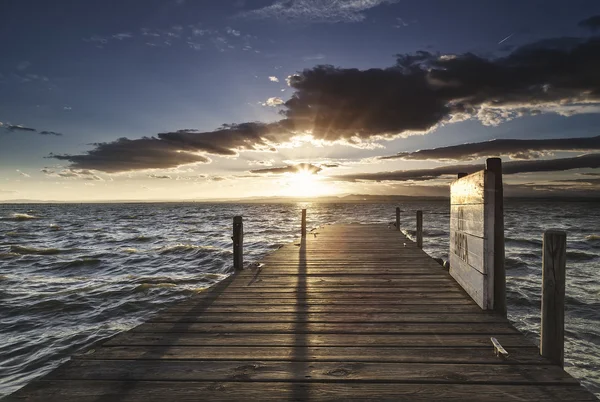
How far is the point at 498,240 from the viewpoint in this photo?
482cm

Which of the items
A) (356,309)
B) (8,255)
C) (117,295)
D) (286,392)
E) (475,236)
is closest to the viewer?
(286,392)

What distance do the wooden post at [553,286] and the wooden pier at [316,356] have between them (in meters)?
0.29

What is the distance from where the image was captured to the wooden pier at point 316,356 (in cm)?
289

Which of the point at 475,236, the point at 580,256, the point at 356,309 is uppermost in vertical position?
the point at 475,236

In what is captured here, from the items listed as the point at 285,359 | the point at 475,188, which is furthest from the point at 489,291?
the point at 285,359

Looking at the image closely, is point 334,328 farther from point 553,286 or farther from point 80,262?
point 80,262

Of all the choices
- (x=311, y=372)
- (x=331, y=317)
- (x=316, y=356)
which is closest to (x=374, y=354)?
(x=316, y=356)

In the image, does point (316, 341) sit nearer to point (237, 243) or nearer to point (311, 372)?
point (311, 372)

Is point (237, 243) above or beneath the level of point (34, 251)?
above

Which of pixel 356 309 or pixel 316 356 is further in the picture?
pixel 356 309

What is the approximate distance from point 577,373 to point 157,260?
18.0 m

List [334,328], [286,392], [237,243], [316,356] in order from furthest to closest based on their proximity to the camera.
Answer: [237,243], [334,328], [316,356], [286,392]

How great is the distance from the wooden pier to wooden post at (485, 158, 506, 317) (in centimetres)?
22

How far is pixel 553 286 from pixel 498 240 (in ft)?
3.68
